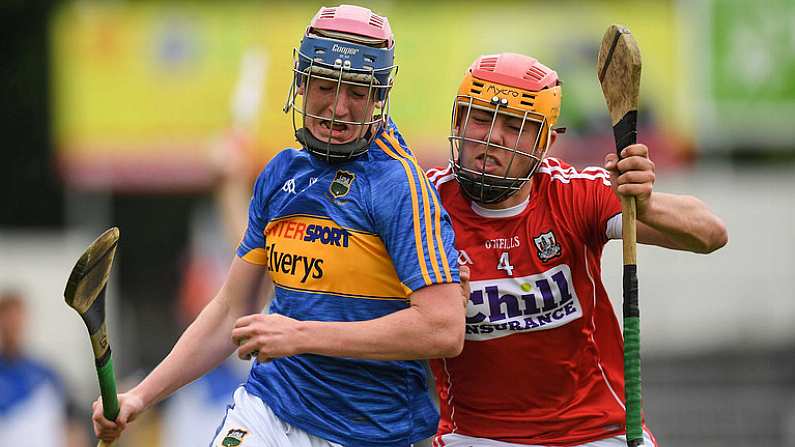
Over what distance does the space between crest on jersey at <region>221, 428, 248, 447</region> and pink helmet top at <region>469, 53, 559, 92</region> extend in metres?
1.43

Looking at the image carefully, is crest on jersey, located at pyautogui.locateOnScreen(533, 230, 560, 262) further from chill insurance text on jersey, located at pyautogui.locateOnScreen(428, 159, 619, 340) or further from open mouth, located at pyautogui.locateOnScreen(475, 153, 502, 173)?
open mouth, located at pyautogui.locateOnScreen(475, 153, 502, 173)

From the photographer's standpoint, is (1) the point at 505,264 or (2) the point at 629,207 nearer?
(2) the point at 629,207

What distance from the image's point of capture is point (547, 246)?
4699 millimetres

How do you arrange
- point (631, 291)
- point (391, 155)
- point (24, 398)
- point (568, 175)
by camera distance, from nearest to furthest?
point (391, 155) < point (631, 291) < point (568, 175) < point (24, 398)

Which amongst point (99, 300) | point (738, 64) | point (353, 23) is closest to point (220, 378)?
point (99, 300)

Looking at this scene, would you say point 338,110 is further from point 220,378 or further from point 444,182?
point 220,378

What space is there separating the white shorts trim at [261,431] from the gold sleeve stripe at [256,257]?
463 millimetres

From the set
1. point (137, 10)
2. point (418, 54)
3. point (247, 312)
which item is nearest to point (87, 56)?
point (137, 10)

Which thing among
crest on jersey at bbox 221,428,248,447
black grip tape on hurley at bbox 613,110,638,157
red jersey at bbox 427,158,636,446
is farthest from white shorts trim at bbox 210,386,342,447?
black grip tape on hurley at bbox 613,110,638,157

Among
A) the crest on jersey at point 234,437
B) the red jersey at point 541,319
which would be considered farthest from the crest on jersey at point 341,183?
the crest on jersey at point 234,437

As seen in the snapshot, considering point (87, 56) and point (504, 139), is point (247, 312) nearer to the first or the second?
point (504, 139)

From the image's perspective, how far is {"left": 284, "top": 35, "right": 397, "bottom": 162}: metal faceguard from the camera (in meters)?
4.33

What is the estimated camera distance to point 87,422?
1156 centimetres

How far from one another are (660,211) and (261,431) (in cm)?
146
